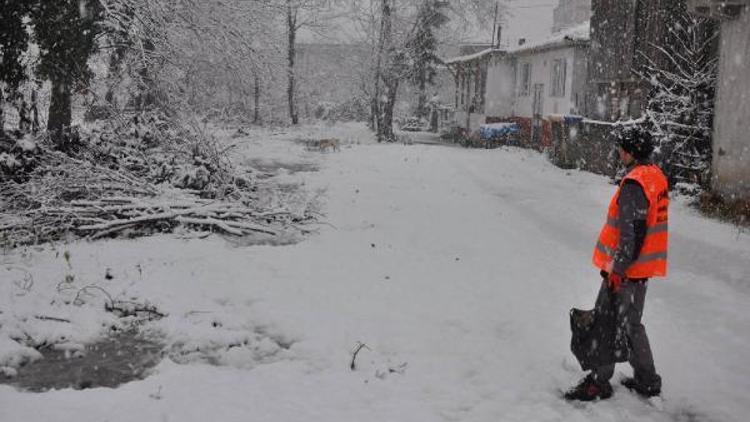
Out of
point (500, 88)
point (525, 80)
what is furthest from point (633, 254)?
point (500, 88)

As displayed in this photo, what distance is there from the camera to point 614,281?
4379mm

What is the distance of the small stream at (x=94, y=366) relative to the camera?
185 inches

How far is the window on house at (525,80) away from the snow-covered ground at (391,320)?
21.5 metres

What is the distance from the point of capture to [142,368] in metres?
4.97

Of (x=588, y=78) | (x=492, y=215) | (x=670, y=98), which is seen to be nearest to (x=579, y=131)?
(x=588, y=78)

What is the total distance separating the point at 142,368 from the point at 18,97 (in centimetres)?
870

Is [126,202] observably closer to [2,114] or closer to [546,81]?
[2,114]

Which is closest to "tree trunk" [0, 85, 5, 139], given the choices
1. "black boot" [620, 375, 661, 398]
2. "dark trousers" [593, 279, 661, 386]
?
"dark trousers" [593, 279, 661, 386]

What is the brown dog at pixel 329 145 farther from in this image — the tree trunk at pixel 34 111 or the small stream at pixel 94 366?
the small stream at pixel 94 366

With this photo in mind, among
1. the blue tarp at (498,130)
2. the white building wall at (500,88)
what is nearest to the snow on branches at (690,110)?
the blue tarp at (498,130)

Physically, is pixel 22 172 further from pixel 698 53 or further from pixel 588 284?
pixel 698 53

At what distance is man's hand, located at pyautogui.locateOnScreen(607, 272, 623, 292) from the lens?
14.3 ft

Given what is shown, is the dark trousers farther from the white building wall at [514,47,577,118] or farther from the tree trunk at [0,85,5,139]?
the white building wall at [514,47,577,118]

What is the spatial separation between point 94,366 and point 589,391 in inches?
144
